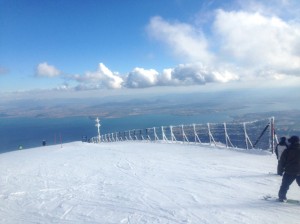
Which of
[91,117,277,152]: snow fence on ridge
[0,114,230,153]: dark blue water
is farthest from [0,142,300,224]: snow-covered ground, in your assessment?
[0,114,230,153]: dark blue water

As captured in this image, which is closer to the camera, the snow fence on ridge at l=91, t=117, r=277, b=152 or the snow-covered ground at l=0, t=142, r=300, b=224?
the snow-covered ground at l=0, t=142, r=300, b=224

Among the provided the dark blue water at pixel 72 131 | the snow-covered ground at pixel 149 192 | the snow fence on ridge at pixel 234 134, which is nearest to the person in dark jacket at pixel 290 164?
the snow-covered ground at pixel 149 192

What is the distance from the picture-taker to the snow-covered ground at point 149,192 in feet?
19.3

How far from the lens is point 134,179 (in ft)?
30.3

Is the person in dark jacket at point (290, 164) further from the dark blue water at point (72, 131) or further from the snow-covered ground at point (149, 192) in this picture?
→ the dark blue water at point (72, 131)

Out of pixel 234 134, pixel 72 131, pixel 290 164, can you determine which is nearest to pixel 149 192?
pixel 290 164

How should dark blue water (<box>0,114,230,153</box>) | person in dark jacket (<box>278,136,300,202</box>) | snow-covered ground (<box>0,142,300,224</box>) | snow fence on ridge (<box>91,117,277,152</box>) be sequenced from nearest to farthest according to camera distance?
1. snow-covered ground (<box>0,142,300,224</box>)
2. person in dark jacket (<box>278,136,300,202</box>)
3. snow fence on ridge (<box>91,117,277,152</box>)
4. dark blue water (<box>0,114,230,153</box>)

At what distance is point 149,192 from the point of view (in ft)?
25.0

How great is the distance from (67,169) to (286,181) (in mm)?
8547

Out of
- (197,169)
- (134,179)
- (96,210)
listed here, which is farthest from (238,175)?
(96,210)

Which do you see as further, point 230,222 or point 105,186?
point 105,186

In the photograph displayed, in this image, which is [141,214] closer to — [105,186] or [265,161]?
[105,186]

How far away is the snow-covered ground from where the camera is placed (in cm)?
588

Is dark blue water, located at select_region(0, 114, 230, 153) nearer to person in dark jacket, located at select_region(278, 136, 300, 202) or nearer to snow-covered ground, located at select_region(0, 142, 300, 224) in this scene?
snow-covered ground, located at select_region(0, 142, 300, 224)
